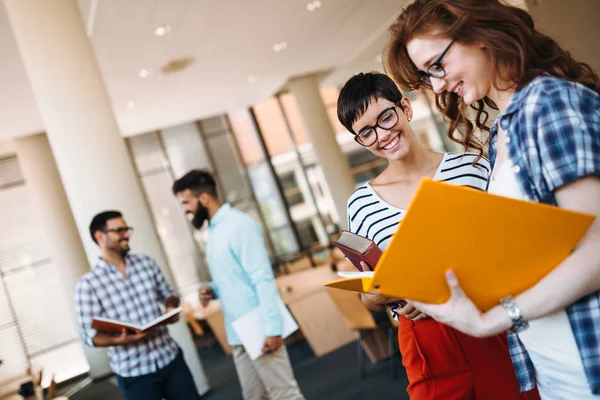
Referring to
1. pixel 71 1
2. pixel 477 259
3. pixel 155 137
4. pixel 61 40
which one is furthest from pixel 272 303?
pixel 155 137

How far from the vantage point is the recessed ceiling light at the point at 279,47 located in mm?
9555

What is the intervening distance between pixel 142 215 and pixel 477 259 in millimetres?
4149

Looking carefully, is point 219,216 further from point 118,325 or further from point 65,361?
point 65,361

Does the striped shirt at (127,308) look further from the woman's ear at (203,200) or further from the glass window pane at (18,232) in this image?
the glass window pane at (18,232)

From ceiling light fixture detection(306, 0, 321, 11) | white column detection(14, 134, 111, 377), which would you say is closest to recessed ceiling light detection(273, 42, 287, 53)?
ceiling light fixture detection(306, 0, 321, 11)

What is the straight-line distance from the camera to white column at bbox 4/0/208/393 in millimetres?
4391

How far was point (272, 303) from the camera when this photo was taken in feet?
9.98

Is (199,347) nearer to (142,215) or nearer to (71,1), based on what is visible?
(142,215)

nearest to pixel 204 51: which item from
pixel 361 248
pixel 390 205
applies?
pixel 390 205

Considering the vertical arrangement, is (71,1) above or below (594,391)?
A: above

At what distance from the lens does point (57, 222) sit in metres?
9.80

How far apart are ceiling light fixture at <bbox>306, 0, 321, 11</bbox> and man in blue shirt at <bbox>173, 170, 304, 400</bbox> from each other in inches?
223

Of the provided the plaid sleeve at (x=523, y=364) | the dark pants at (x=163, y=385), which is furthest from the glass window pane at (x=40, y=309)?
the plaid sleeve at (x=523, y=364)

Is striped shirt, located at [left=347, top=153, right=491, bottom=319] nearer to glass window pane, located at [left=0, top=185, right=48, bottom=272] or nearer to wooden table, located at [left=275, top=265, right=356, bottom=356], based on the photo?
wooden table, located at [left=275, top=265, right=356, bottom=356]
